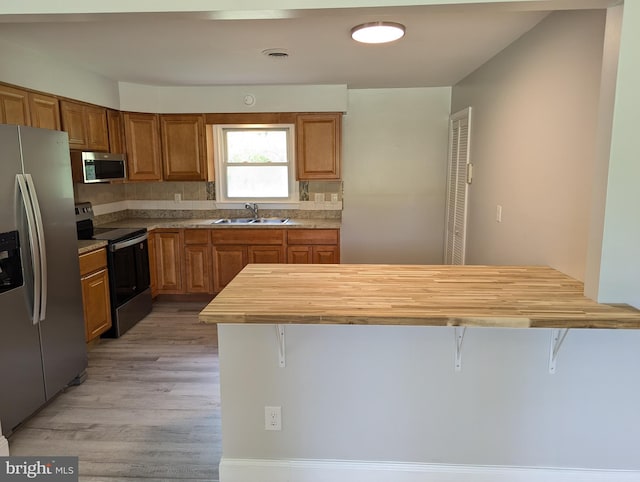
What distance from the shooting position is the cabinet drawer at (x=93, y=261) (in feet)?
10.5

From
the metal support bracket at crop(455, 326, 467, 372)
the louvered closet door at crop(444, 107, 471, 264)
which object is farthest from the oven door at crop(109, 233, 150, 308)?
the louvered closet door at crop(444, 107, 471, 264)

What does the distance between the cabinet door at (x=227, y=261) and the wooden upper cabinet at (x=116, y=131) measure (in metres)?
1.40

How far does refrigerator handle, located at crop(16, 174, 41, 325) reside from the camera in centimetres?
235

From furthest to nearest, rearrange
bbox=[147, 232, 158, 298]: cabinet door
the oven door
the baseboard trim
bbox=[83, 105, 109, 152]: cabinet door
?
1. bbox=[147, 232, 158, 298]: cabinet door
2. bbox=[83, 105, 109, 152]: cabinet door
3. the oven door
4. the baseboard trim

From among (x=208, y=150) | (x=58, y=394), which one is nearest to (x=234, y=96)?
(x=208, y=150)

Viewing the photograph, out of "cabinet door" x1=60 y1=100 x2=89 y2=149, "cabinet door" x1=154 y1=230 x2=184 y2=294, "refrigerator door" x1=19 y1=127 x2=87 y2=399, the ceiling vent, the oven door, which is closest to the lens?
"refrigerator door" x1=19 y1=127 x2=87 y2=399

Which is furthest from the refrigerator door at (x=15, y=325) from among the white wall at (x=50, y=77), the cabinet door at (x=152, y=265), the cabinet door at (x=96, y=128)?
the cabinet door at (x=152, y=265)

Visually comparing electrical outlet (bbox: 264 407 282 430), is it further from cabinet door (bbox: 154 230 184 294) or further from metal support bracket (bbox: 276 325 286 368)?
cabinet door (bbox: 154 230 184 294)

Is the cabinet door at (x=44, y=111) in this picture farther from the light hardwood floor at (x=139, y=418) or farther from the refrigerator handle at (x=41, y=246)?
the light hardwood floor at (x=139, y=418)

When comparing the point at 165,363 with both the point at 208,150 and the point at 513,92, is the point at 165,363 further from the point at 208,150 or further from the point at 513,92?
the point at 513,92

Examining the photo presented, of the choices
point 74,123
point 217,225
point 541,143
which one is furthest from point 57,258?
point 541,143

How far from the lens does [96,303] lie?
340 cm

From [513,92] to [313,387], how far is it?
232 cm

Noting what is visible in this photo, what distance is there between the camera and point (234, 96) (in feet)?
15.0
